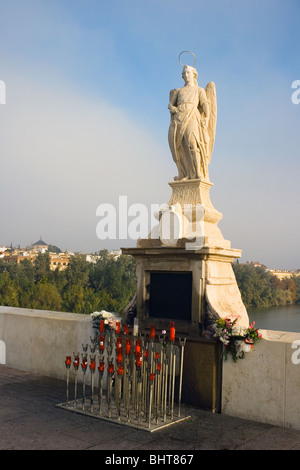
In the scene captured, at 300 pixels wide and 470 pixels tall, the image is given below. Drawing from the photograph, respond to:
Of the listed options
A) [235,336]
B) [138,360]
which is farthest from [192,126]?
[138,360]

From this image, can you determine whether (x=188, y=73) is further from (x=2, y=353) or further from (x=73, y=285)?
(x=73, y=285)

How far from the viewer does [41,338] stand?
8.08 m

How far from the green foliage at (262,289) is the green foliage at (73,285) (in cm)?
1326

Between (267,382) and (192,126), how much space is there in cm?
365

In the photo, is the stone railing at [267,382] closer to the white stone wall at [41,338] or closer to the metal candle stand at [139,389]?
the metal candle stand at [139,389]

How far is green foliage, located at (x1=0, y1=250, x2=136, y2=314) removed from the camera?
166ft

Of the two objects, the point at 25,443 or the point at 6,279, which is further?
the point at 6,279

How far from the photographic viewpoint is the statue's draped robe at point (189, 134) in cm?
699

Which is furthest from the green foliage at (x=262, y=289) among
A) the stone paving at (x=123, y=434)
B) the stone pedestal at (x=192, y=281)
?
the stone paving at (x=123, y=434)

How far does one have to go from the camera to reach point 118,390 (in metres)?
5.77

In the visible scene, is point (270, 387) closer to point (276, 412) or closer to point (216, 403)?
point (276, 412)

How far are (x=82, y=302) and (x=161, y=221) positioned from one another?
1803 inches

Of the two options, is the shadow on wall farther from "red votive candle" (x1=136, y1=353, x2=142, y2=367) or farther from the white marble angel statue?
the white marble angel statue
